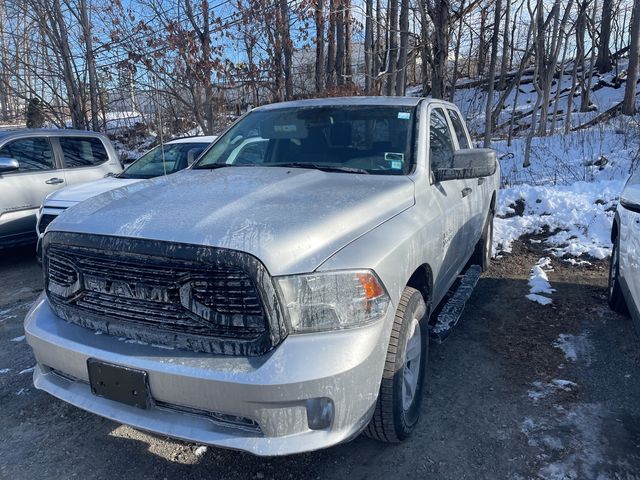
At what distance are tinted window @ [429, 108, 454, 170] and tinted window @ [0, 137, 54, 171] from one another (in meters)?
5.62

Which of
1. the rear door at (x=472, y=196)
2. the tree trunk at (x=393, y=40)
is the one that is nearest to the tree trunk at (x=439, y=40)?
the tree trunk at (x=393, y=40)

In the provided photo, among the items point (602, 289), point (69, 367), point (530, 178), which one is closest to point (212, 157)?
Answer: point (69, 367)

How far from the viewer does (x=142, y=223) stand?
2.28 m

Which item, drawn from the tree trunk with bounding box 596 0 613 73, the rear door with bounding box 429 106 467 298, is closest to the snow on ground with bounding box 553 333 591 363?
the rear door with bounding box 429 106 467 298

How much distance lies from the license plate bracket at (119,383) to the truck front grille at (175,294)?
162mm

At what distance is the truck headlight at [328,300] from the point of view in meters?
2.08

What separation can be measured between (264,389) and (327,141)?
2125 millimetres

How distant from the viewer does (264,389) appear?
1952 millimetres

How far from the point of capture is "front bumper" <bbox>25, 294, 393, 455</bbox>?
6.51 feet

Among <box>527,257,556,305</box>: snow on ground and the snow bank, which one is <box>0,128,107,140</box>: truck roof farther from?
<box>527,257,556,305</box>: snow on ground

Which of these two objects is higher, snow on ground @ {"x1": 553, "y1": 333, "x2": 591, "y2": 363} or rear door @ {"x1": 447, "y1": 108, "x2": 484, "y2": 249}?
rear door @ {"x1": 447, "y1": 108, "x2": 484, "y2": 249}

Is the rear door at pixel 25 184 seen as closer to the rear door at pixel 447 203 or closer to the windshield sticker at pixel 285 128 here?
the windshield sticker at pixel 285 128

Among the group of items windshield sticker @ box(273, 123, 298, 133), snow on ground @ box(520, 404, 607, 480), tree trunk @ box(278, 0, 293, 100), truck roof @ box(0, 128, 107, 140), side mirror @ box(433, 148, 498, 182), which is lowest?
snow on ground @ box(520, 404, 607, 480)

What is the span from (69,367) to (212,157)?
2.06 metres
